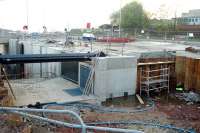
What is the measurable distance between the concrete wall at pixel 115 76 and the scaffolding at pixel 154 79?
0.96 metres

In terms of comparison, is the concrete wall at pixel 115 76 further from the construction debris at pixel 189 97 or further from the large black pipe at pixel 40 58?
the construction debris at pixel 189 97

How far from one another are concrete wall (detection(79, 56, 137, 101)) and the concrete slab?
1.16m

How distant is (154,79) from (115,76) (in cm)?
393

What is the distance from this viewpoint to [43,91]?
61.7 ft

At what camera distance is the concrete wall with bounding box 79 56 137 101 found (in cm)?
1859

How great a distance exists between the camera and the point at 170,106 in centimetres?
1727

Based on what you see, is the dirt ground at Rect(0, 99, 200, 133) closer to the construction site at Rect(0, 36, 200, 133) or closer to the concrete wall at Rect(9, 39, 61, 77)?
the construction site at Rect(0, 36, 200, 133)

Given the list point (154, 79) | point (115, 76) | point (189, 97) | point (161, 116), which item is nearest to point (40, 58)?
point (115, 76)

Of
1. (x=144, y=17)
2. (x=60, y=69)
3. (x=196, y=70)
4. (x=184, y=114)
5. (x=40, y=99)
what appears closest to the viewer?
(x=184, y=114)

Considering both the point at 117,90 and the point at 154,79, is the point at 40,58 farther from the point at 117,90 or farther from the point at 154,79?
the point at 154,79

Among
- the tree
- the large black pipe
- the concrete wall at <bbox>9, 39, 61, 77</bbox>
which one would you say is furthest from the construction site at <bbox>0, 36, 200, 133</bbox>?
the tree

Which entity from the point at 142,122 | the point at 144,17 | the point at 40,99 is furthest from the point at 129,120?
the point at 144,17

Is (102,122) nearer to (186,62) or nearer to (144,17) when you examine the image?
(186,62)

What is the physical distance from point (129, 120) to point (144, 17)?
62.2 meters
